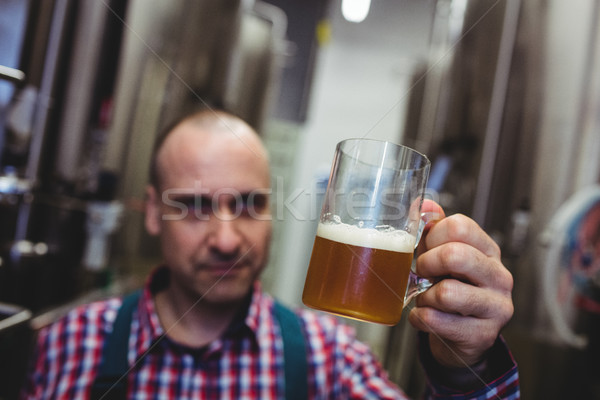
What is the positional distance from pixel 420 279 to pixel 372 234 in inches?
3.6

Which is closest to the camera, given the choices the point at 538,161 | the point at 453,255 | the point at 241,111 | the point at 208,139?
the point at 453,255

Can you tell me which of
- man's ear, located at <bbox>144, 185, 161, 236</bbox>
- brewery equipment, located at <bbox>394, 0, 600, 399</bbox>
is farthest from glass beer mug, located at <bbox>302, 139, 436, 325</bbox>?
brewery equipment, located at <bbox>394, 0, 600, 399</bbox>

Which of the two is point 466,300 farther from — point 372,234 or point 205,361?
point 205,361

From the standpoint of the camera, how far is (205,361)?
1046mm

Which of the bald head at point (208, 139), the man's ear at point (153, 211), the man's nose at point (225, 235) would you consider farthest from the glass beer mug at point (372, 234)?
the man's ear at point (153, 211)

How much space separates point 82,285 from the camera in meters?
1.89

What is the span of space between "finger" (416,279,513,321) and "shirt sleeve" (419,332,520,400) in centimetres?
7

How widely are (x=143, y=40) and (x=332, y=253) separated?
1.99m

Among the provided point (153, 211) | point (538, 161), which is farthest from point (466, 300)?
point (538, 161)

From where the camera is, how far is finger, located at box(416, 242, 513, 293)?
577 mm

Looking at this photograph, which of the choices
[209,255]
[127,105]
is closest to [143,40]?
[127,105]

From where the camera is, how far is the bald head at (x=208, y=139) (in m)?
1.17

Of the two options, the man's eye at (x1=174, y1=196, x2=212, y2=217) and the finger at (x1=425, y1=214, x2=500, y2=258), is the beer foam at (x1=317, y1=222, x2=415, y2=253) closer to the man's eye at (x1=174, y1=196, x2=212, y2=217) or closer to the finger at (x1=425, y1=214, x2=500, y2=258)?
the finger at (x1=425, y1=214, x2=500, y2=258)

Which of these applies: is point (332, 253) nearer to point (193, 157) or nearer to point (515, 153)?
point (193, 157)
